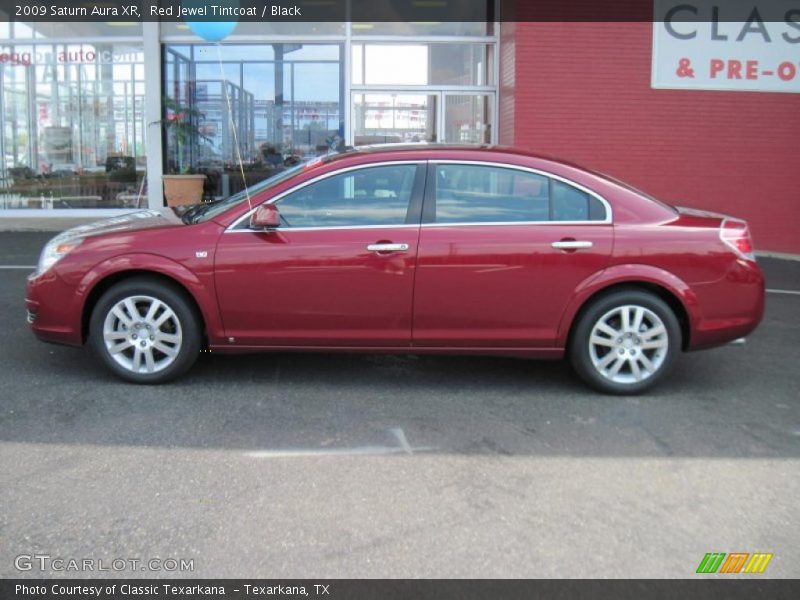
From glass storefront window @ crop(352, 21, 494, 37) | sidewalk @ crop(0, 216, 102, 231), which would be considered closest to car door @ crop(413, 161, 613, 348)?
glass storefront window @ crop(352, 21, 494, 37)

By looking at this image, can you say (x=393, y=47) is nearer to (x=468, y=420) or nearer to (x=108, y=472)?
(x=468, y=420)

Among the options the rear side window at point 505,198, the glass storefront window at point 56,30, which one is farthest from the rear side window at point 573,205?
the glass storefront window at point 56,30

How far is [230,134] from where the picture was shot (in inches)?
562

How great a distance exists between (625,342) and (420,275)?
140 cm

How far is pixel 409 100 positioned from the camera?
13.8m

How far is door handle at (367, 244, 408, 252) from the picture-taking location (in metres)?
5.16

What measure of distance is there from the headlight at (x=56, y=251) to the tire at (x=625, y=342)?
332 centimetres

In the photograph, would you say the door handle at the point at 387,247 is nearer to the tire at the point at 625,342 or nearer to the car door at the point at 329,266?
the car door at the point at 329,266

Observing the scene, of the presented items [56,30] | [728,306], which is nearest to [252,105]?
[56,30]

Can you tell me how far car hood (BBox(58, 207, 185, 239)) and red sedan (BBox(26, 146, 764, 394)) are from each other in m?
0.06

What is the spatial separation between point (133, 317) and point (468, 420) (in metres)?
2.24

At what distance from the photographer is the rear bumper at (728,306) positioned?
526cm

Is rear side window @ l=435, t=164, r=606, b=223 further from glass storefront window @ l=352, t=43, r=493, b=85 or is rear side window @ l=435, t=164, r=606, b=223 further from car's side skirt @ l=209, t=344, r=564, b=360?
glass storefront window @ l=352, t=43, r=493, b=85
